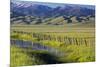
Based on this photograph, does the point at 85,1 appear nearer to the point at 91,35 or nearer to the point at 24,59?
the point at 91,35

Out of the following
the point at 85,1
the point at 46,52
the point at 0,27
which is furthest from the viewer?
the point at 85,1

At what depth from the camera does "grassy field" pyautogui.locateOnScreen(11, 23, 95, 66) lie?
1855 millimetres

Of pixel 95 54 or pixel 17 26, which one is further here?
pixel 95 54

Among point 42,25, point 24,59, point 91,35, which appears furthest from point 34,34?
point 91,35

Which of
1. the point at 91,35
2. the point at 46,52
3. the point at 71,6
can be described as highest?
the point at 71,6

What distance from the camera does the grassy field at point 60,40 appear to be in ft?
6.09

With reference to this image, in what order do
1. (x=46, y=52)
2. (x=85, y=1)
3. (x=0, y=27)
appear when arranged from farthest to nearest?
(x=85, y=1), (x=46, y=52), (x=0, y=27)

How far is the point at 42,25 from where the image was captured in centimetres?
Answer: 192

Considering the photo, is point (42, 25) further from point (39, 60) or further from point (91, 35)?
point (91, 35)

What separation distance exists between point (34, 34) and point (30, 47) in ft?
0.42

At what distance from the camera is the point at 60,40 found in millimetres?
1965

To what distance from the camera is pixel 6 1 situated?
71.6 inches
